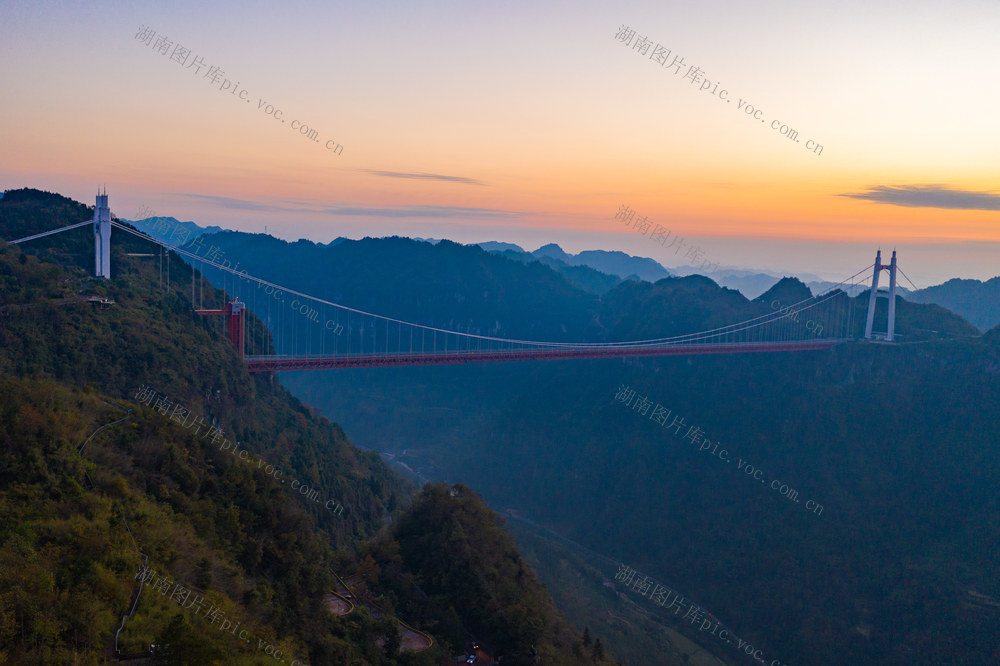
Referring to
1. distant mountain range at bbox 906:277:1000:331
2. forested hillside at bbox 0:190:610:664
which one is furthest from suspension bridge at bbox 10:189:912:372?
distant mountain range at bbox 906:277:1000:331

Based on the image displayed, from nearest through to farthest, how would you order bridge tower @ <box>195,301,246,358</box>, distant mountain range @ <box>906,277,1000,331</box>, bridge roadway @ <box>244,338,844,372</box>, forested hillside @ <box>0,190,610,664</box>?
1. forested hillside @ <box>0,190,610,664</box>
2. bridge roadway @ <box>244,338,844,372</box>
3. bridge tower @ <box>195,301,246,358</box>
4. distant mountain range @ <box>906,277,1000,331</box>

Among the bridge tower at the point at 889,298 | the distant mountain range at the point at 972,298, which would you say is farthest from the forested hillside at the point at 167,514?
the distant mountain range at the point at 972,298

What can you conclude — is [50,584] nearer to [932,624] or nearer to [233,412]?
[233,412]

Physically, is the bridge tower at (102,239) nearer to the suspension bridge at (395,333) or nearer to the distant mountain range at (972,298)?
the suspension bridge at (395,333)

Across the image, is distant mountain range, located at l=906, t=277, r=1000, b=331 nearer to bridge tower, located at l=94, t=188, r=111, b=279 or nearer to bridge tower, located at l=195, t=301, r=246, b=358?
bridge tower, located at l=195, t=301, r=246, b=358

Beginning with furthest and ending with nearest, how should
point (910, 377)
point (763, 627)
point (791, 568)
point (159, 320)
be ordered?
1. point (910, 377)
2. point (791, 568)
3. point (763, 627)
4. point (159, 320)

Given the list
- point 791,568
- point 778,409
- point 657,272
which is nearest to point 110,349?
point 791,568
